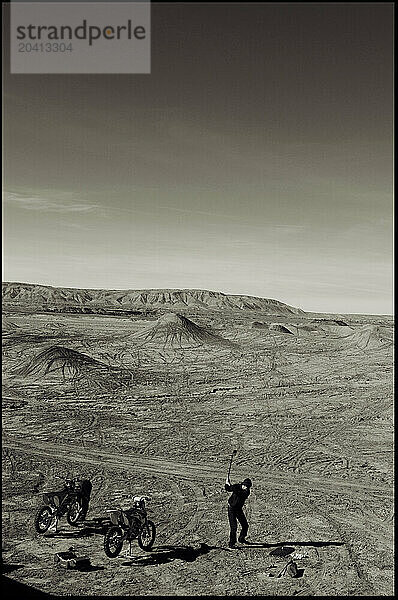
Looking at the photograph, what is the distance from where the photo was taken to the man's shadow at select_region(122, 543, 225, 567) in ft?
33.3

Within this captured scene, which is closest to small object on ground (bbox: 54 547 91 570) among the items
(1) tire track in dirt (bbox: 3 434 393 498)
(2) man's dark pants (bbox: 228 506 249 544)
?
(2) man's dark pants (bbox: 228 506 249 544)

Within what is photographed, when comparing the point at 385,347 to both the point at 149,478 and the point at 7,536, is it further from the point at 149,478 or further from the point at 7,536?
the point at 7,536

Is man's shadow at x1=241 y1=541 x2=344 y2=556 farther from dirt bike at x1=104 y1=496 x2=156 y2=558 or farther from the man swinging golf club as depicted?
dirt bike at x1=104 y1=496 x2=156 y2=558

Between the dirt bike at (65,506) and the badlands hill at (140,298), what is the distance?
94380mm

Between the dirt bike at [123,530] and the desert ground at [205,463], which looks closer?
the desert ground at [205,463]

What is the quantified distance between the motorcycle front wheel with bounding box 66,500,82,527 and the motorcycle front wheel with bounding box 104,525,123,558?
1.58 meters

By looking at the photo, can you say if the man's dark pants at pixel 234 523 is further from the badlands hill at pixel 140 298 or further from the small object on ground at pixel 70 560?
the badlands hill at pixel 140 298

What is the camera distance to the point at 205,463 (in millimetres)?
16219

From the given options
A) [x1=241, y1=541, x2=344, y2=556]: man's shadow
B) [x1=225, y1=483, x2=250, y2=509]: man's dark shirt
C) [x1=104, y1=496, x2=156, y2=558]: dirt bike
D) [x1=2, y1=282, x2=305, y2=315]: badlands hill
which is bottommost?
[x1=241, y1=541, x2=344, y2=556]: man's shadow

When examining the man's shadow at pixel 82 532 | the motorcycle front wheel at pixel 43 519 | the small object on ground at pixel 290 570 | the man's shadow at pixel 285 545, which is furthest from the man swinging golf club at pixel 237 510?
the motorcycle front wheel at pixel 43 519

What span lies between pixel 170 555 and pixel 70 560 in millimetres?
1775

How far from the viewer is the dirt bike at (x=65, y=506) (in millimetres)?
11227

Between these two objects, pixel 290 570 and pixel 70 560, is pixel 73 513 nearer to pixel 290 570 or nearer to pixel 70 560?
pixel 70 560

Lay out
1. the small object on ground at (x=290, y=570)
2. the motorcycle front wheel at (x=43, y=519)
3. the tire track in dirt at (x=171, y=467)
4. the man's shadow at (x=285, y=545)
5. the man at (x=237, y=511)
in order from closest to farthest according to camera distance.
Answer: the small object on ground at (x=290, y=570) → the man's shadow at (x=285, y=545) → the man at (x=237, y=511) → the motorcycle front wheel at (x=43, y=519) → the tire track in dirt at (x=171, y=467)
